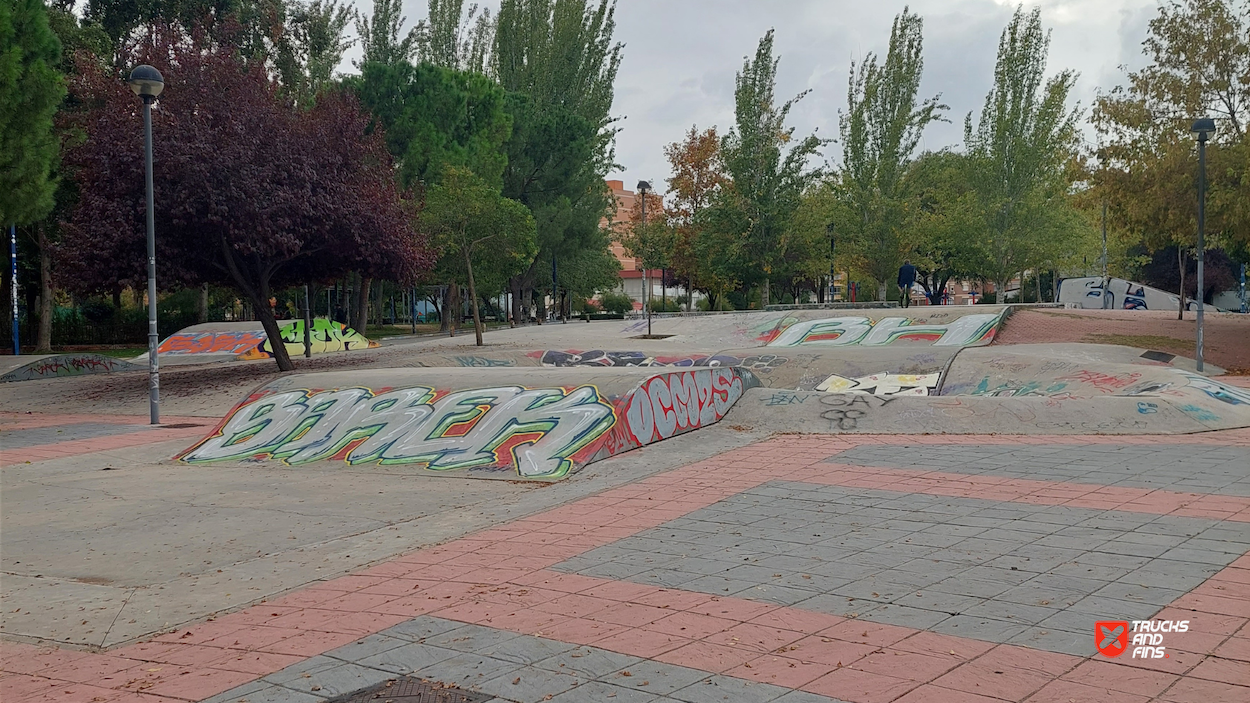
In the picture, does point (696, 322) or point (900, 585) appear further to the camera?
point (696, 322)

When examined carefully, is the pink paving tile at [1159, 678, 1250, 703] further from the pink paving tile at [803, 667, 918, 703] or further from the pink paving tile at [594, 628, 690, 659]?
the pink paving tile at [594, 628, 690, 659]

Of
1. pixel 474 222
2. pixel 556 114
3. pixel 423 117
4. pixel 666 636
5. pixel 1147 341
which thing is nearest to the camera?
pixel 666 636

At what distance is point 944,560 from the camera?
5996mm

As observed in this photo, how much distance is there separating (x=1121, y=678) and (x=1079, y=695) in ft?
1.03

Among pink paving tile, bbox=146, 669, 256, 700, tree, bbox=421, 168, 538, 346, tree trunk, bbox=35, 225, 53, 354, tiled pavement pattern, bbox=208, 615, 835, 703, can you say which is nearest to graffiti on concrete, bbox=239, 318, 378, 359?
tree, bbox=421, 168, 538, 346

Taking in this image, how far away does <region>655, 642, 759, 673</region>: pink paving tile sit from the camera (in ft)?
14.1

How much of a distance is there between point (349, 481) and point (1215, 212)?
20.7 m

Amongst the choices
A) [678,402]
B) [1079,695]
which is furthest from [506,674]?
[678,402]

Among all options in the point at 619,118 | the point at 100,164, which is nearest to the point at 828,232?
the point at 619,118

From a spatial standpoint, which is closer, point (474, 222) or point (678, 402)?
point (678, 402)

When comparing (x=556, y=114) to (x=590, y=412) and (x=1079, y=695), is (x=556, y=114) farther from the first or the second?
(x=1079, y=695)

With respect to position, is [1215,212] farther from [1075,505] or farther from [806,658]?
[806,658]

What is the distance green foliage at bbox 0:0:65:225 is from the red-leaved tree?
1.09 meters

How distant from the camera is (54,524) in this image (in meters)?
8.33
